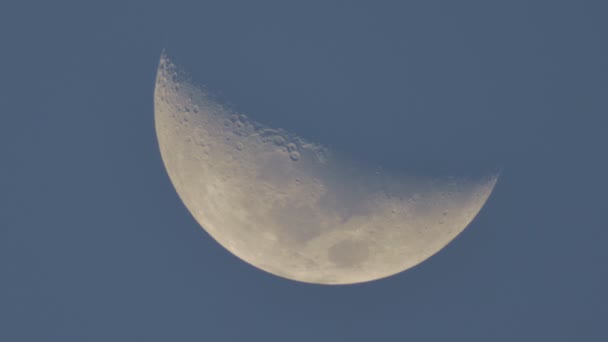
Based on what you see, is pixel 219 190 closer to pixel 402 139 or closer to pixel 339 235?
pixel 339 235

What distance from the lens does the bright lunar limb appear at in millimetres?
10414

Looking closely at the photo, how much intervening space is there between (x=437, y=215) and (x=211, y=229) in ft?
14.9

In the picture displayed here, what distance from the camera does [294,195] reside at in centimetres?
1057

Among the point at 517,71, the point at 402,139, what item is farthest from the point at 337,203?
the point at 517,71

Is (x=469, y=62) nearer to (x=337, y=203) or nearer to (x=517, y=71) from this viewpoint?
(x=517, y=71)

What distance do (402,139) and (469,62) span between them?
66.3 inches

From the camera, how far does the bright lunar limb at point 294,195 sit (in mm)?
10414

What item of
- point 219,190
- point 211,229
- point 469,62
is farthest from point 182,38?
point 469,62

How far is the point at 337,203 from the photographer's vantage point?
414 inches

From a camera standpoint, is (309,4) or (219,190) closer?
(309,4)

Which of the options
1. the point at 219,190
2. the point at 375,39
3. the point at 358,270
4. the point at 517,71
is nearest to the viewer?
the point at 375,39

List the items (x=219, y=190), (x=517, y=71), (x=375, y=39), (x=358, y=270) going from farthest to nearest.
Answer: (x=358, y=270) < (x=219, y=190) < (x=517, y=71) < (x=375, y=39)

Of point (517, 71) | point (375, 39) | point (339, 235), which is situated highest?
point (517, 71)

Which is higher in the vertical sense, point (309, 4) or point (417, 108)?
point (309, 4)
